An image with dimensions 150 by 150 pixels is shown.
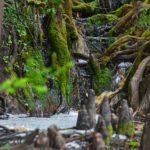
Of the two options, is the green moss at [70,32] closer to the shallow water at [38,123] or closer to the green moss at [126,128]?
the shallow water at [38,123]

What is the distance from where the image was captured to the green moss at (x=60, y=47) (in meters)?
8.55

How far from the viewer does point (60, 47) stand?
30.1 ft

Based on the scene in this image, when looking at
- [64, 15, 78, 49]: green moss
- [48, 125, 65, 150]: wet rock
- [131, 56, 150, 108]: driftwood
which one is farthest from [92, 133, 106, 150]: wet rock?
[64, 15, 78, 49]: green moss

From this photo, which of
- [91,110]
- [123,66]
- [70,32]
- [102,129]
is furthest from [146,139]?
[123,66]

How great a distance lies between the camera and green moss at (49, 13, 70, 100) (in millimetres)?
8555

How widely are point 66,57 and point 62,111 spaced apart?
2308mm

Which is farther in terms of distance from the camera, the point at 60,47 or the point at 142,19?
the point at 142,19

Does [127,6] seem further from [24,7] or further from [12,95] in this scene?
[12,95]

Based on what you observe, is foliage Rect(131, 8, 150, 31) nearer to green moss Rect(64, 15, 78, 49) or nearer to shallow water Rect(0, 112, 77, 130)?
green moss Rect(64, 15, 78, 49)

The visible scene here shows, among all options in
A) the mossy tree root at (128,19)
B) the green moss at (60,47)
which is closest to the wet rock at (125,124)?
the green moss at (60,47)

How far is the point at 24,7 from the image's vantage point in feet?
29.3

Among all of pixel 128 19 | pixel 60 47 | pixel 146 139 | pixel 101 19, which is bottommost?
pixel 146 139

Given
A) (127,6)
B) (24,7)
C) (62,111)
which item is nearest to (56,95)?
(62,111)

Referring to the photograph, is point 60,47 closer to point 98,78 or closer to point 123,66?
point 98,78
